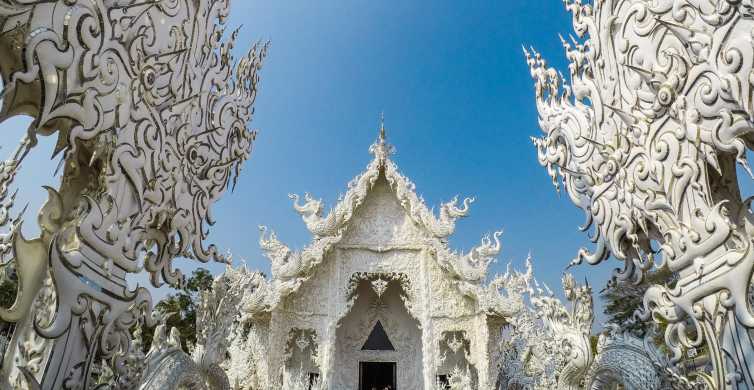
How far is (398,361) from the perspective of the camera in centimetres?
1035

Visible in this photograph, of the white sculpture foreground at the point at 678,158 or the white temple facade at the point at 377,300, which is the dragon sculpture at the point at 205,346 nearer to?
the white sculpture foreground at the point at 678,158

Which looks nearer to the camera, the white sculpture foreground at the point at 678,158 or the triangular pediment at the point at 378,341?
the white sculpture foreground at the point at 678,158

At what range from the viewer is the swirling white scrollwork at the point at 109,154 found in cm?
307

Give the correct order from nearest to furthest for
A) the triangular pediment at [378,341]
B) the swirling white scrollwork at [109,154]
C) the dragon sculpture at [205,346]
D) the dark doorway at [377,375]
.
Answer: the swirling white scrollwork at [109,154], the dragon sculpture at [205,346], the triangular pediment at [378,341], the dark doorway at [377,375]

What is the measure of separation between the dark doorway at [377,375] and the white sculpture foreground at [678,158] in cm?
701

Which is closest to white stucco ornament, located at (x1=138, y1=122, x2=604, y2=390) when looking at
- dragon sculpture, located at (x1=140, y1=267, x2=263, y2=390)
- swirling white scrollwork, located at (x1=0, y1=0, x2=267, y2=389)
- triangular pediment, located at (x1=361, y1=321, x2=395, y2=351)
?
triangular pediment, located at (x1=361, y1=321, x2=395, y2=351)

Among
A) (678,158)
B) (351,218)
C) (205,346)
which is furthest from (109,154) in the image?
(351,218)

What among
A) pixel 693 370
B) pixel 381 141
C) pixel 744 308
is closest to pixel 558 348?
pixel 693 370

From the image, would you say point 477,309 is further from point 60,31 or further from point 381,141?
point 60,31

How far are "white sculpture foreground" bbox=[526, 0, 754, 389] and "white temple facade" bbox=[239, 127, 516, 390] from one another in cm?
523

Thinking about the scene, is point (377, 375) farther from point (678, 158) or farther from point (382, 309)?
point (678, 158)

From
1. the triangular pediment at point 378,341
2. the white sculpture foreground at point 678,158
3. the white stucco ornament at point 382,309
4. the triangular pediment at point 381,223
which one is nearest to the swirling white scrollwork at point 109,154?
the white sculpture foreground at point 678,158

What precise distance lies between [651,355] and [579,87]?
2.46 m

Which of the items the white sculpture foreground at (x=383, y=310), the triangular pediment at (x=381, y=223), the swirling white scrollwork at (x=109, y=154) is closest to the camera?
the swirling white scrollwork at (x=109, y=154)
